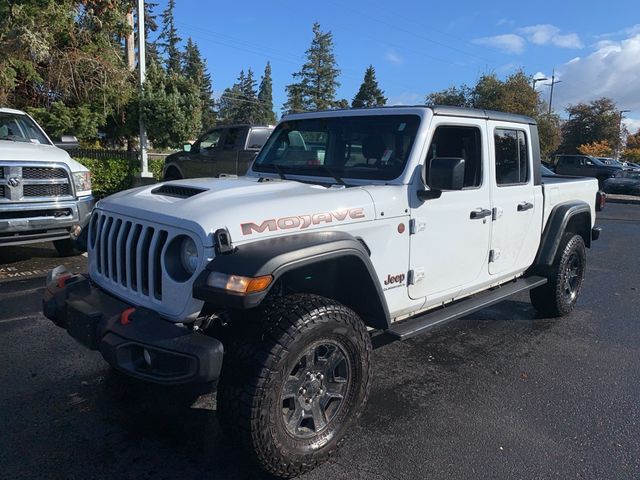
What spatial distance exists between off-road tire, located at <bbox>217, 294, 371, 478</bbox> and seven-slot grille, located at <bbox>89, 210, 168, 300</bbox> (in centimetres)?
53

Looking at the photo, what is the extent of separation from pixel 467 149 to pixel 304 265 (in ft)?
6.67

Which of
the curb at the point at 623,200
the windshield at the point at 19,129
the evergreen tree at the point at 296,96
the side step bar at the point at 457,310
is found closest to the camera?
the side step bar at the point at 457,310

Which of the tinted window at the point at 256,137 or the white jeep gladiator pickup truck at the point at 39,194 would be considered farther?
the tinted window at the point at 256,137

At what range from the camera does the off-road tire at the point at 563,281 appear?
16.9 ft

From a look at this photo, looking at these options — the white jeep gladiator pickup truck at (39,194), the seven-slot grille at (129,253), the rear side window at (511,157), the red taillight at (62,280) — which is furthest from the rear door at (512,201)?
the white jeep gladiator pickup truck at (39,194)

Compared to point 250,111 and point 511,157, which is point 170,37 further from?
point 511,157

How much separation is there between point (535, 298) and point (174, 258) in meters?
4.09

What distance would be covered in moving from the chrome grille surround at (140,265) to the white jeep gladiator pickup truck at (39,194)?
2.92 meters

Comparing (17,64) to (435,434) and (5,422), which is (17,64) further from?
(435,434)

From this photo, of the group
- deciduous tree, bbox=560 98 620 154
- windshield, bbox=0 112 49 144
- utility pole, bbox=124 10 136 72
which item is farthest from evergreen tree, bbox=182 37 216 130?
windshield, bbox=0 112 49 144

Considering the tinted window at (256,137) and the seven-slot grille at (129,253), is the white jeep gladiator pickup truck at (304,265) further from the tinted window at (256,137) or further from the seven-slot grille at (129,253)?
the tinted window at (256,137)

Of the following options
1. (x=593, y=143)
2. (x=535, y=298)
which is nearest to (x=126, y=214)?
(x=535, y=298)

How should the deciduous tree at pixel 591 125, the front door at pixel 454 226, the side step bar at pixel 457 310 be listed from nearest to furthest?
the side step bar at pixel 457 310, the front door at pixel 454 226, the deciduous tree at pixel 591 125

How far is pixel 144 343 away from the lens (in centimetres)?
247
